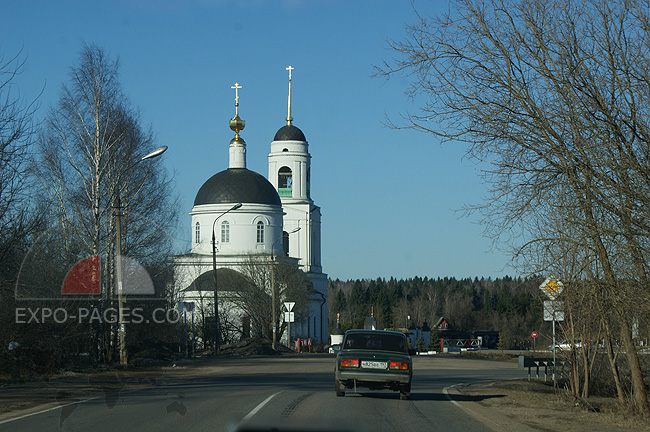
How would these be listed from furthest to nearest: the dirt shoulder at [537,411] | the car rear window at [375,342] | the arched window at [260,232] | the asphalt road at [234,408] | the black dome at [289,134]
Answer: the black dome at [289,134] → the arched window at [260,232] → the car rear window at [375,342] → the dirt shoulder at [537,411] → the asphalt road at [234,408]

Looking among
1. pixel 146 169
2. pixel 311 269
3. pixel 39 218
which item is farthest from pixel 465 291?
pixel 39 218

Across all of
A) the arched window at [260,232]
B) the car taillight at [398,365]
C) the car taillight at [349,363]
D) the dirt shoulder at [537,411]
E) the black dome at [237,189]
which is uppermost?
the black dome at [237,189]

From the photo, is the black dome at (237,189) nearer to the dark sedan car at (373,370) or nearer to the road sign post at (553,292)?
the road sign post at (553,292)

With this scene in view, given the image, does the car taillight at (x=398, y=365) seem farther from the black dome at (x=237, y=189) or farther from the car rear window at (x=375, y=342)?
the black dome at (x=237, y=189)

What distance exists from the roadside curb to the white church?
145ft

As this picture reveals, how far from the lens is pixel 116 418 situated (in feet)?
42.0

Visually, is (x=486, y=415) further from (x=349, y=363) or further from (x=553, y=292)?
(x=553, y=292)

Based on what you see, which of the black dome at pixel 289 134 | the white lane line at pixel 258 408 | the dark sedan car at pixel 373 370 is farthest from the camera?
the black dome at pixel 289 134

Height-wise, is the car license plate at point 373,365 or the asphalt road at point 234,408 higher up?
the car license plate at point 373,365

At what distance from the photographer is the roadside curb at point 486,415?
42.9 ft

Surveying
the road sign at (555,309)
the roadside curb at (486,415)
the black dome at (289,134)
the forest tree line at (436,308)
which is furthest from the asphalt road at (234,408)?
the forest tree line at (436,308)

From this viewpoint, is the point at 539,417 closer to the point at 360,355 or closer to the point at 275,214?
the point at 360,355

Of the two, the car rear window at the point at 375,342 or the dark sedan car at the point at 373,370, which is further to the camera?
the car rear window at the point at 375,342

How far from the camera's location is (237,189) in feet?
262
